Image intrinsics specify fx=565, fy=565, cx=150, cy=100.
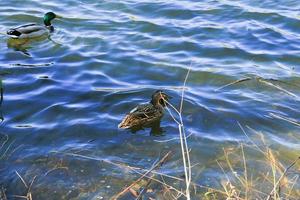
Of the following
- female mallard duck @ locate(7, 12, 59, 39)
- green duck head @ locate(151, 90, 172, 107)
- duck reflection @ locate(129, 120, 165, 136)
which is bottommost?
female mallard duck @ locate(7, 12, 59, 39)

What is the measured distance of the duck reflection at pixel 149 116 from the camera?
7.30 metres

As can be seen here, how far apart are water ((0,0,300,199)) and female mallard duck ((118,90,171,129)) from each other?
15 centimetres

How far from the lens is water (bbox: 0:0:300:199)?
6.40 m

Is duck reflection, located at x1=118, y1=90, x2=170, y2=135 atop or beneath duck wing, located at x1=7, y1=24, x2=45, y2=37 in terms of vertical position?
atop

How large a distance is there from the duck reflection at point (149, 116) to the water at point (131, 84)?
117mm

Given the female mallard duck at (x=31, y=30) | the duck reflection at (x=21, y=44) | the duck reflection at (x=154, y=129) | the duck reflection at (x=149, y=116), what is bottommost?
the duck reflection at (x=21, y=44)

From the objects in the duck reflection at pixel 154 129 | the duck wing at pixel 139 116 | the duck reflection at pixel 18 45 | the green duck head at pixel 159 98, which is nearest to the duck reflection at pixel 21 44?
the duck reflection at pixel 18 45

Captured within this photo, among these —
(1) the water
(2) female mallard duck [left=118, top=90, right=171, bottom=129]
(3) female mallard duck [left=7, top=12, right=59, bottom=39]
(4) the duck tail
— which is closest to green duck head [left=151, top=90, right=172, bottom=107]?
(2) female mallard duck [left=118, top=90, right=171, bottom=129]

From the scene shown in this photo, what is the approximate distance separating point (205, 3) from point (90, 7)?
2.60 m

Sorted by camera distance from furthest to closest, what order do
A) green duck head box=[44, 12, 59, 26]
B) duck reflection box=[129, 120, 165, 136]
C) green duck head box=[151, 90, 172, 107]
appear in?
green duck head box=[44, 12, 59, 26] < green duck head box=[151, 90, 172, 107] < duck reflection box=[129, 120, 165, 136]

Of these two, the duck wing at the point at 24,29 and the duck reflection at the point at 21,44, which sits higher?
the duck wing at the point at 24,29

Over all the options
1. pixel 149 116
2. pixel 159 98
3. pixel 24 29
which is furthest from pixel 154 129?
pixel 24 29

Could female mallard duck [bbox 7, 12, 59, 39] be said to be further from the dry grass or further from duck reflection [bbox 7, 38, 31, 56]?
the dry grass

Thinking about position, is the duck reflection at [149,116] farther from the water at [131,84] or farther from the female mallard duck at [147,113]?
the water at [131,84]
